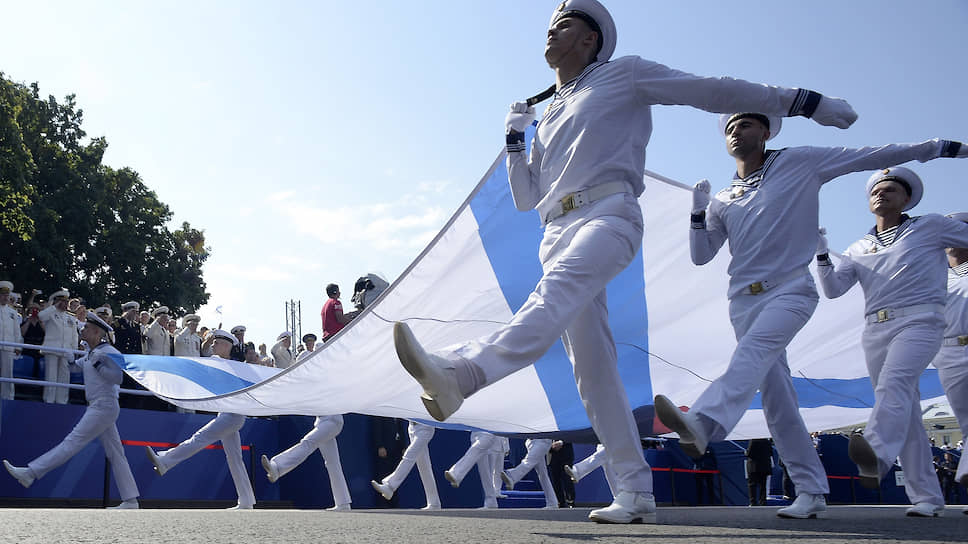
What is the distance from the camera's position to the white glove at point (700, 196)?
503 centimetres

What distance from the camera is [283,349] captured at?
524 inches

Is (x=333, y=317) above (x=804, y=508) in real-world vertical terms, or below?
above

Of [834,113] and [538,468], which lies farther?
[538,468]

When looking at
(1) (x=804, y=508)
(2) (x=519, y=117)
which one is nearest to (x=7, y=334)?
(2) (x=519, y=117)

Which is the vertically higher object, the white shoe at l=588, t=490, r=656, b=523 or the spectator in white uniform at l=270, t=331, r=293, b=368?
the spectator in white uniform at l=270, t=331, r=293, b=368

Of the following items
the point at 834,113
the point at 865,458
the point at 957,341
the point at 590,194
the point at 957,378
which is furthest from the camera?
the point at 957,341

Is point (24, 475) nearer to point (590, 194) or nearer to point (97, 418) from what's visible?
point (97, 418)

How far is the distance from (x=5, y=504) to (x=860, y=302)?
8400mm

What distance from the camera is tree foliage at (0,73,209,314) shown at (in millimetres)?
24094

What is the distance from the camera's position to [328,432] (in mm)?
8867

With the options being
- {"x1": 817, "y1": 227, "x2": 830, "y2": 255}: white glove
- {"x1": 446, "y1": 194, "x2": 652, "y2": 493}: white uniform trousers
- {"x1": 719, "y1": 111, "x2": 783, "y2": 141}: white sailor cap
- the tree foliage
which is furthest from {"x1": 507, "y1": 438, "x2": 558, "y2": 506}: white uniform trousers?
the tree foliage

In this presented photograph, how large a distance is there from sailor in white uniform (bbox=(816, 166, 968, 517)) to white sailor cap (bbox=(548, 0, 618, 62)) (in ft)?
7.21

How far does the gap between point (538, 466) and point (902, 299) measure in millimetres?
8075

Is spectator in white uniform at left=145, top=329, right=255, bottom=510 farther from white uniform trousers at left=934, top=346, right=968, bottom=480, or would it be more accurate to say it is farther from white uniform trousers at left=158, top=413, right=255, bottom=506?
white uniform trousers at left=934, top=346, right=968, bottom=480
